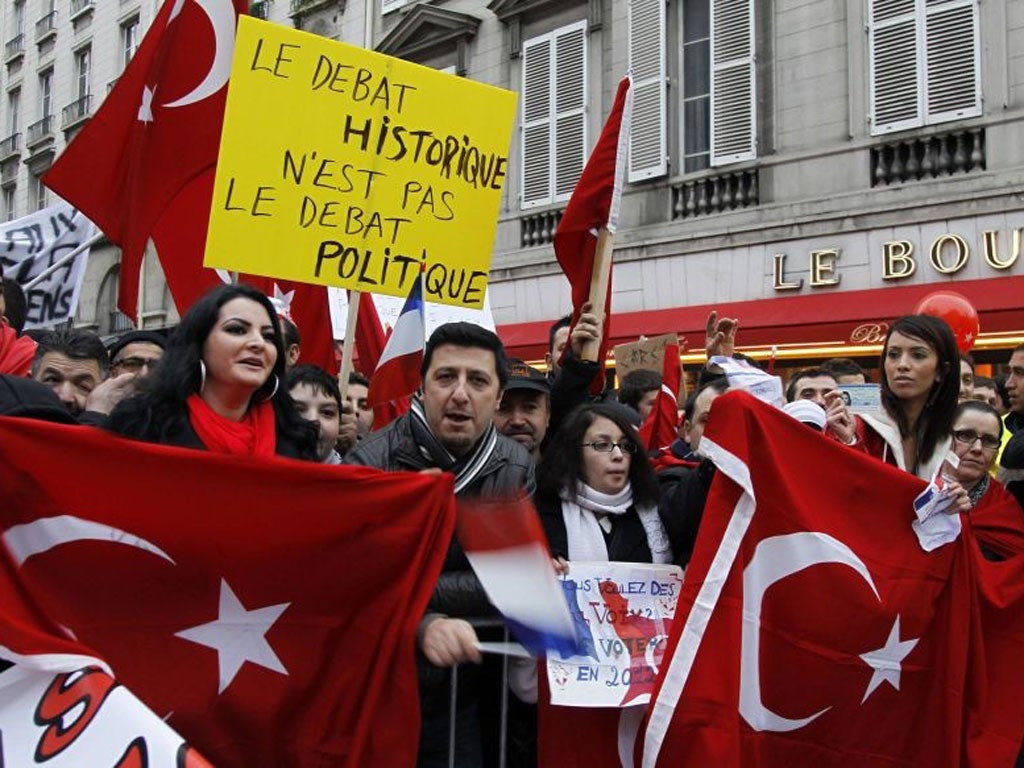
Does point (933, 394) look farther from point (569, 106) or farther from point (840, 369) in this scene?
point (569, 106)

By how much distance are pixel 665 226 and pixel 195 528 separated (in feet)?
39.2

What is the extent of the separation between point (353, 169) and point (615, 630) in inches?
97.3

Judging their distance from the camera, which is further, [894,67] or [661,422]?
[894,67]

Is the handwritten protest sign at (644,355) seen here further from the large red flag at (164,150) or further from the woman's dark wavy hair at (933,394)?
the woman's dark wavy hair at (933,394)

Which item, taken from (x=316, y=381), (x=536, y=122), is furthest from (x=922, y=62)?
(x=316, y=381)

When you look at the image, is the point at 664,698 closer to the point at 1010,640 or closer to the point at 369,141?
the point at 1010,640

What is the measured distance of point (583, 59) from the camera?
1552 centimetres

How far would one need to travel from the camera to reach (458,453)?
336 centimetres

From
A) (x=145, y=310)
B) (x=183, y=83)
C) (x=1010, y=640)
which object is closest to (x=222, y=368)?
(x=1010, y=640)

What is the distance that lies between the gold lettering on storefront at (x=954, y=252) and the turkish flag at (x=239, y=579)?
9.78 meters

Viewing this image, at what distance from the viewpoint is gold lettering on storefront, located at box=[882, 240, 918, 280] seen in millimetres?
11758

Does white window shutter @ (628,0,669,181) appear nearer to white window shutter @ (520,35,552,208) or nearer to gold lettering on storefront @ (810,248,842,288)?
white window shutter @ (520,35,552,208)

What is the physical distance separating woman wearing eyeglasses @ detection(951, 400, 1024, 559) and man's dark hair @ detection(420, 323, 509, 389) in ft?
5.50

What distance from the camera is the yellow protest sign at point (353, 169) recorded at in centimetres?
470
